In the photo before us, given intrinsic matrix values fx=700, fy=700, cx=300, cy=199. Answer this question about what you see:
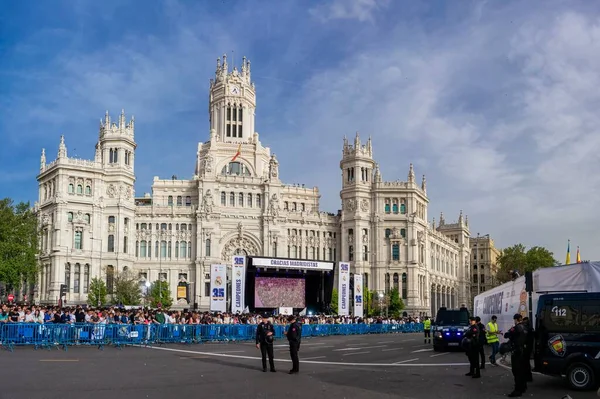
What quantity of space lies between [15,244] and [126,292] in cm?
1448

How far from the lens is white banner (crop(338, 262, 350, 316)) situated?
7044 cm

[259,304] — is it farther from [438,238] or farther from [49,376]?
[438,238]

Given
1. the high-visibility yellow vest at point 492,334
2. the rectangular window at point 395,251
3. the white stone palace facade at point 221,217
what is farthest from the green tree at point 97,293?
the high-visibility yellow vest at point 492,334

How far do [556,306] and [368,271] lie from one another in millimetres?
86571

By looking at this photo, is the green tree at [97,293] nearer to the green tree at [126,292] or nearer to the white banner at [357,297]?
the green tree at [126,292]

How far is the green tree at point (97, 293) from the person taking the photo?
82250 mm

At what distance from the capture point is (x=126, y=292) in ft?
271

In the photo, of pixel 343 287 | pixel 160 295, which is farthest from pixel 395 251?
pixel 160 295

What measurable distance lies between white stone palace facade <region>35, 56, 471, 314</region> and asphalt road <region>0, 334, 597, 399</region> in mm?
64515

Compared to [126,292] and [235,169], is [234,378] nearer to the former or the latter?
[126,292]

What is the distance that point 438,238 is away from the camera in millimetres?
121750

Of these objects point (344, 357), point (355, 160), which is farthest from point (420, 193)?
point (344, 357)

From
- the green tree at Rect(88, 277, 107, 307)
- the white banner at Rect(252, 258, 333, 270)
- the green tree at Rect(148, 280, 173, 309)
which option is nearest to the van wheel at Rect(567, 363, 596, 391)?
the white banner at Rect(252, 258, 333, 270)

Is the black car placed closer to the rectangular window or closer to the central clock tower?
the rectangular window
